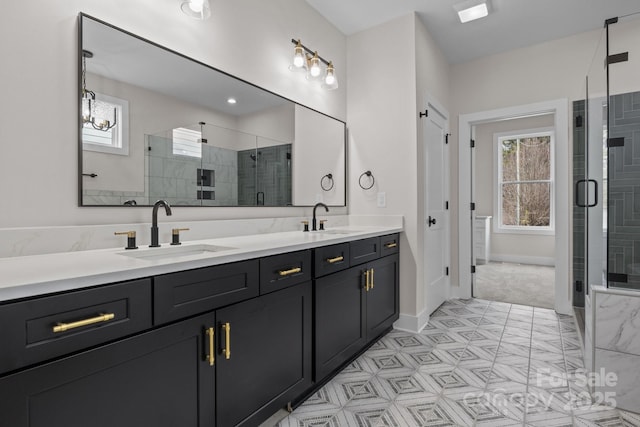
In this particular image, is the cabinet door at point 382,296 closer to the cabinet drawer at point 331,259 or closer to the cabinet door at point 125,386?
the cabinet drawer at point 331,259

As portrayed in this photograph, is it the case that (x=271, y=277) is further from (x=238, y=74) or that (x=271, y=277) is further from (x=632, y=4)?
(x=632, y=4)

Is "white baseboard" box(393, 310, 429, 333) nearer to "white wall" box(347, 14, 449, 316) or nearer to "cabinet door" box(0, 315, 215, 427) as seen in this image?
"white wall" box(347, 14, 449, 316)

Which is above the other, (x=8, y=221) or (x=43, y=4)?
(x=43, y=4)

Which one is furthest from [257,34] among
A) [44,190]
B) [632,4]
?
[632,4]

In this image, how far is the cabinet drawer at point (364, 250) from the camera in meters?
2.15

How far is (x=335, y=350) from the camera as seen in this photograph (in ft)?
6.43

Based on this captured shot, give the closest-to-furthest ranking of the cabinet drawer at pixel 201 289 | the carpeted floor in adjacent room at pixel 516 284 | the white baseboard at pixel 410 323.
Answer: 1. the cabinet drawer at pixel 201 289
2. the white baseboard at pixel 410 323
3. the carpeted floor in adjacent room at pixel 516 284

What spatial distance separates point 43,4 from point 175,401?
1588mm

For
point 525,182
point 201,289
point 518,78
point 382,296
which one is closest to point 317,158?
point 382,296

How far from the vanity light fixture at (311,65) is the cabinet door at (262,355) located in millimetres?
1650

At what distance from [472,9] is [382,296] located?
2.46 metres

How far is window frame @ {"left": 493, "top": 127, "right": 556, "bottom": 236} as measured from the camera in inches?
220

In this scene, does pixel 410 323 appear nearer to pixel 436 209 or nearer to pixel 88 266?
pixel 436 209

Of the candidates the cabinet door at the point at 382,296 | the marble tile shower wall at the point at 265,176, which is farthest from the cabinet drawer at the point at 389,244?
the marble tile shower wall at the point at 265,176
